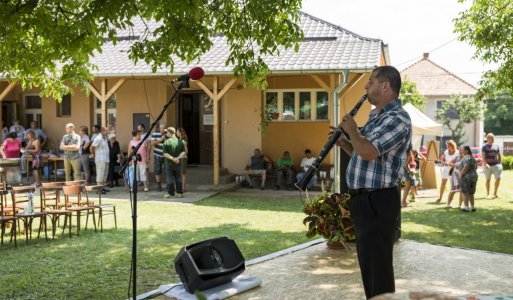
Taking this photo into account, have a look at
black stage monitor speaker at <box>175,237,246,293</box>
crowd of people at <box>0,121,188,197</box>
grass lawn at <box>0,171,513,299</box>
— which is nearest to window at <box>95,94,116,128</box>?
crowd of people at <box>0,121,188,197</box>

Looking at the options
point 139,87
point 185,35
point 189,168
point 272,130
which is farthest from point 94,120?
point 185,35

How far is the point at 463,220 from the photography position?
37.4 ft

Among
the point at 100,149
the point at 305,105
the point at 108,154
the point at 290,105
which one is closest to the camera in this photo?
the point at 100,149

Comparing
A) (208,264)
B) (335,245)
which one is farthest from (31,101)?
(208,264)

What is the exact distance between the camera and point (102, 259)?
7.63 m

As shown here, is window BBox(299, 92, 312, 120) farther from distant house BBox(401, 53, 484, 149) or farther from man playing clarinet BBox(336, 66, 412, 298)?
distant house BBox(401, 53, 484, 149)

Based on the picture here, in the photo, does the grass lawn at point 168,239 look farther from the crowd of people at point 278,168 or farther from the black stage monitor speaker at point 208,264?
the crowd of people at point 278,168

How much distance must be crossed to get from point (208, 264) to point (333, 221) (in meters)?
2.41

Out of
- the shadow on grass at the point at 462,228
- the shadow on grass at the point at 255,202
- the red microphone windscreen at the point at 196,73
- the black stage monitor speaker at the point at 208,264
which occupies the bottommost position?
the shadow on grass at the point at 462,228

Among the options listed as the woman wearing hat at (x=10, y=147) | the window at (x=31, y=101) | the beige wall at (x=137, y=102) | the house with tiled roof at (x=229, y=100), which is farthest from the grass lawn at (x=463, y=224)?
the window at (x=31, y=101)

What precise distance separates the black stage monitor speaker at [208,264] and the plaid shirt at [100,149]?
10.5 metres

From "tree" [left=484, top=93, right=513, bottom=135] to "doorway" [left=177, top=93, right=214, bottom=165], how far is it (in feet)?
175

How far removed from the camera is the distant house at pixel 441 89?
45.8 meters

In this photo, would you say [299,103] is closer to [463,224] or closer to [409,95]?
[463,224]
